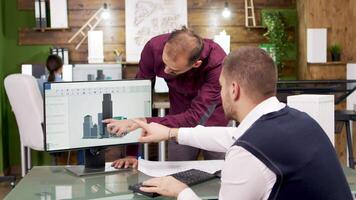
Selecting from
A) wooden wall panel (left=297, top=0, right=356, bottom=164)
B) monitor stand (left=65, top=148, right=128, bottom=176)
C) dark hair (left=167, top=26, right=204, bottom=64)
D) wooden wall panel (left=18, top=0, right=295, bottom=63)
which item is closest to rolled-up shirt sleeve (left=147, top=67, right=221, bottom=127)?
dark hair (left=167, top=26, right=204, bottom=64)

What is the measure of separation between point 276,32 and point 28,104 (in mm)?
2721

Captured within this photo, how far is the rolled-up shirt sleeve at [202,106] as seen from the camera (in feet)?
8.32

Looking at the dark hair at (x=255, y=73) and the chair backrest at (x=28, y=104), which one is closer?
the dark hair at (x=255, y=73)

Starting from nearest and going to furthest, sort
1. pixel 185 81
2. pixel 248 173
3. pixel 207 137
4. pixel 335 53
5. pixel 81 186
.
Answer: pixel 248 173 < pixel 81 186 < pixel 207 137 < pixel 185 81 < pixel 335 53

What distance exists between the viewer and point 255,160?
1.35 metres

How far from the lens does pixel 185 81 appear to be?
9.11 ft

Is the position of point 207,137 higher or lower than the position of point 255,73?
lower

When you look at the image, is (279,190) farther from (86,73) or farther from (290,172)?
(86,73)

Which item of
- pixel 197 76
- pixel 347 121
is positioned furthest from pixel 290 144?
pixel 347 121

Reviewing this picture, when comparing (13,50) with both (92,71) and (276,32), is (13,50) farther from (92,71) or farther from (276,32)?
(276,32)

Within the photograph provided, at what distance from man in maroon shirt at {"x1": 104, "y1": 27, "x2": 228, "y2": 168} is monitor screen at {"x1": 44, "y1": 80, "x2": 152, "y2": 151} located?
6 centimetres

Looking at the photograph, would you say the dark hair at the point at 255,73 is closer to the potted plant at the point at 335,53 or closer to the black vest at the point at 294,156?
the black vest at the point at 294,156

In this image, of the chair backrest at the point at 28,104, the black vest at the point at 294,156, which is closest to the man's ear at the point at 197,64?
the black vest at the point at 294,156

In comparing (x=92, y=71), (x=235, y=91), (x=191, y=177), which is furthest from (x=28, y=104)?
(x=235, y=91)
